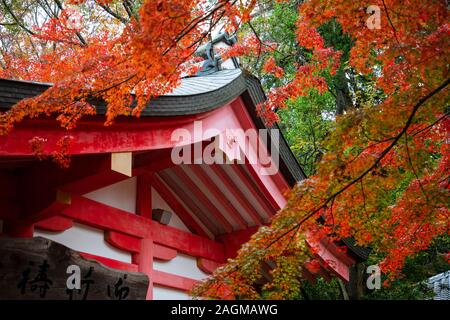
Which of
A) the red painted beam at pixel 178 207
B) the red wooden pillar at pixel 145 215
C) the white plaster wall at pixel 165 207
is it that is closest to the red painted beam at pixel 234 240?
the red painted beam at pixel 178 207

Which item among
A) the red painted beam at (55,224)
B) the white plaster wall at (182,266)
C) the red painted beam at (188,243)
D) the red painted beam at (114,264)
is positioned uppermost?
the red painted beam at (188,243)

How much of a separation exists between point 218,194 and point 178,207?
20.9 inches

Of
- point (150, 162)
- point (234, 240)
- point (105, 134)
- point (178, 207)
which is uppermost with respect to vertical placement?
point (150, 162)

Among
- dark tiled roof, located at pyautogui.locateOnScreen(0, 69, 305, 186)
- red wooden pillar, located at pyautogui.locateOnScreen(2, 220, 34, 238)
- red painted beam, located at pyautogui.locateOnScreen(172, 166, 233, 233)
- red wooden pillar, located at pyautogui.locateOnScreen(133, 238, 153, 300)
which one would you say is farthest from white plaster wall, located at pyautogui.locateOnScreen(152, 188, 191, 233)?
red wooden pillar, located at pyautogui.locateOnScreen(2, 220, 34, 238)

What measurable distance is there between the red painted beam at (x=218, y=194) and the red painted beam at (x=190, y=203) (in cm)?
29

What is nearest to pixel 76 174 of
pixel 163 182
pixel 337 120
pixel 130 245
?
pixel 130 245

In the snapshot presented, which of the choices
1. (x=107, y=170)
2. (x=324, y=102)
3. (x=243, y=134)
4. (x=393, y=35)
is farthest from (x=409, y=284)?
(x=107, y=170)

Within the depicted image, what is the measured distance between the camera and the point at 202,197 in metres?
7.16

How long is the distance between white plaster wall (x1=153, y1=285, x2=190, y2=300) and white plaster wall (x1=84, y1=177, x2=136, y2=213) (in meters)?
0.96

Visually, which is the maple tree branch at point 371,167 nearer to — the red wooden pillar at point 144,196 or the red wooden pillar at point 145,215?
the red wooden pillar at point 145,215

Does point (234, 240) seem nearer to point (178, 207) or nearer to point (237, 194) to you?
point (237, 194)

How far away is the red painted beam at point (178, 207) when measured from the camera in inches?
268
